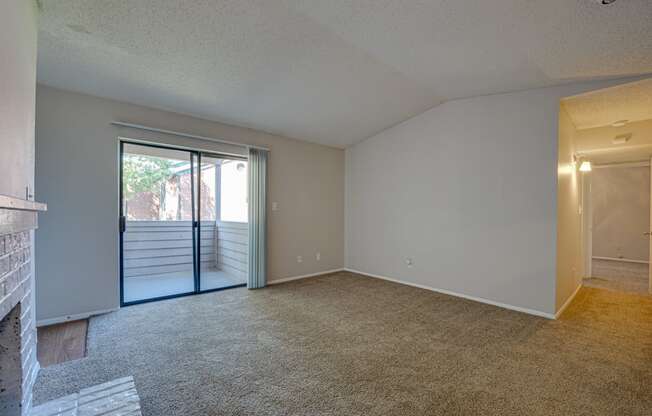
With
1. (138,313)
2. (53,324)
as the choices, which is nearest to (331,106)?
(138,313)

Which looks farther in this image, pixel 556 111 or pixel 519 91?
pixel 519 91

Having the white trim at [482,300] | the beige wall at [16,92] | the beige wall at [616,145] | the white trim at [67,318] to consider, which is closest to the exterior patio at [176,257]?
the white trim at [67,318]

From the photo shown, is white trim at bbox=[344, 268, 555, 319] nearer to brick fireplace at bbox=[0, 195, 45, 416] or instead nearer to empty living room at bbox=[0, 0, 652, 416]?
empty living room at bbox=[0, 0, 652, 416]

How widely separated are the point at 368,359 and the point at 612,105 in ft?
13.6

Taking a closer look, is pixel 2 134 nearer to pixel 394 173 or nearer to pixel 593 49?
pixel 593 49

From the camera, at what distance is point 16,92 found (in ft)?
5.25

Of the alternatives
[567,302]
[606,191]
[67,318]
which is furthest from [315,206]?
[606,191]

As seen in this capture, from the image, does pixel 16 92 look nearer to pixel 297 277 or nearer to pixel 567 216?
pixel 297 277

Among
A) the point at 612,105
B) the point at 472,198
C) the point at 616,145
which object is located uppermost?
the point at 612,105

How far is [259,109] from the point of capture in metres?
4.09

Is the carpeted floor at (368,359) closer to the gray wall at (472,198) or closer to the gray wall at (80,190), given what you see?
the gray wall at (80,190)

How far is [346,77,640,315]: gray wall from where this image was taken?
355 cm

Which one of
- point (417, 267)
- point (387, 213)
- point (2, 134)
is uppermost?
point (2, 134)

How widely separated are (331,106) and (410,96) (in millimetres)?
1138
